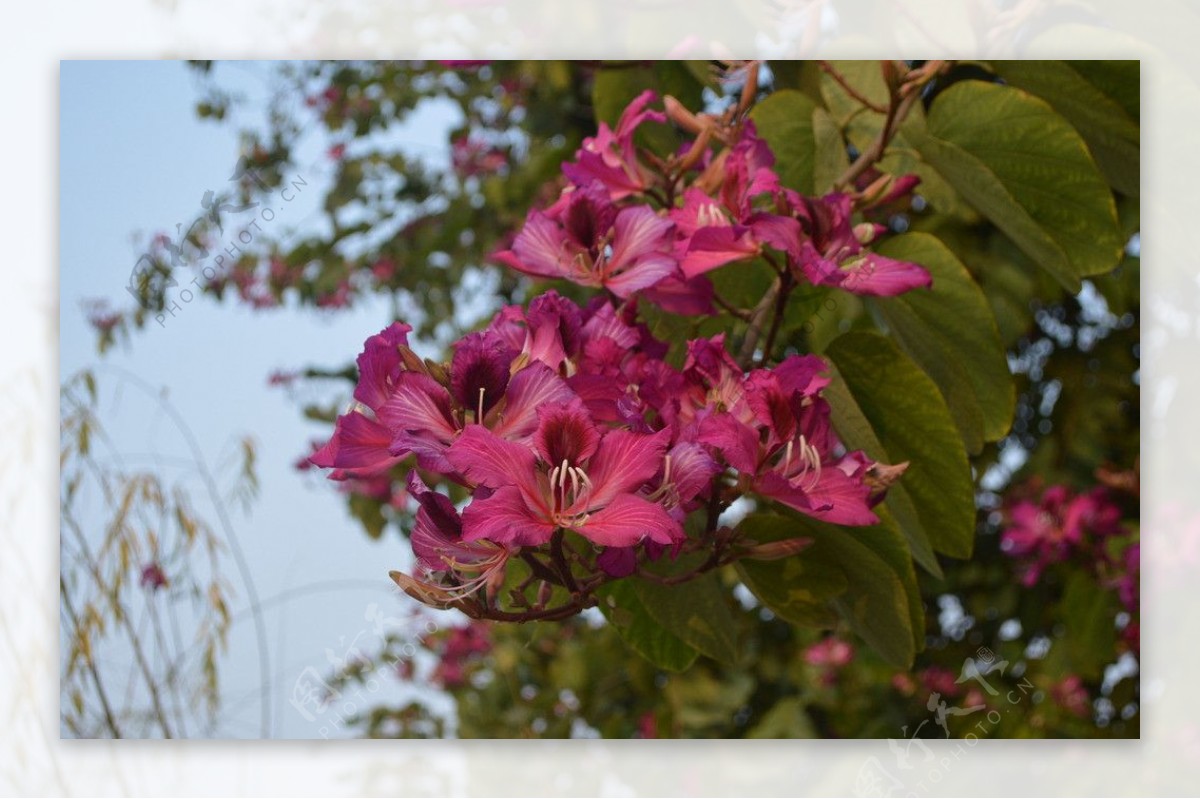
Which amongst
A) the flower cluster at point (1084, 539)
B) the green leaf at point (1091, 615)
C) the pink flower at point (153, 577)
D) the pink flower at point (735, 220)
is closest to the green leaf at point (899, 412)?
the pink flower at point (735, 220)

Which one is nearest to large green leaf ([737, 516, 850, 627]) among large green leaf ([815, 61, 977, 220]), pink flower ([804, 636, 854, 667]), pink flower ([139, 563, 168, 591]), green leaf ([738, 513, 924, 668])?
green leaf ([738, 513, 924, 668])

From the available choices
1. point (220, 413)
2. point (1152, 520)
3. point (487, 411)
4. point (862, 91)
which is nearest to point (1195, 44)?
point (862, 91)

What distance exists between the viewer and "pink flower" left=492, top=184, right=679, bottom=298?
747 millimetres

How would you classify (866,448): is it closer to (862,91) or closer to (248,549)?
(862,91)

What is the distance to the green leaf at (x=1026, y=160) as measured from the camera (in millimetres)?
947

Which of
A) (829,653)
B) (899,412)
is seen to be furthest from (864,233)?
(829,653)

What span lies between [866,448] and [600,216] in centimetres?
23

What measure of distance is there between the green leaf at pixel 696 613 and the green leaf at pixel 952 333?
22 centimetres

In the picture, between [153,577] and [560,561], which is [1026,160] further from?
[153,577]

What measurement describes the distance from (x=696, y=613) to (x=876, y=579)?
119mm

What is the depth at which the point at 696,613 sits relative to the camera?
33.4 inches

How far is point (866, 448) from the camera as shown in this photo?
0.82 m

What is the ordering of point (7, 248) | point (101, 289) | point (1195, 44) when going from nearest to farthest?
point (1195, 44), point (7, 248), point (101, 289)

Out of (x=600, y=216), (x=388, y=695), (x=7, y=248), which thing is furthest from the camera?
(x=388, y=695)
